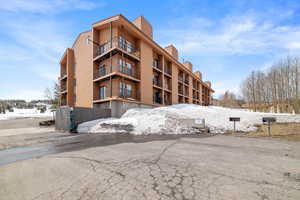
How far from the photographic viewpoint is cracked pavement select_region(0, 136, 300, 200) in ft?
7.80

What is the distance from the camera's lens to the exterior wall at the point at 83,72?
62.6 ft

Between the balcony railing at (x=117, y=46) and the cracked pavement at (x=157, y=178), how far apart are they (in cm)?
1481

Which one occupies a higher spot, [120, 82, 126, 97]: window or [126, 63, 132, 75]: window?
[126, 63, 132, 75]: window

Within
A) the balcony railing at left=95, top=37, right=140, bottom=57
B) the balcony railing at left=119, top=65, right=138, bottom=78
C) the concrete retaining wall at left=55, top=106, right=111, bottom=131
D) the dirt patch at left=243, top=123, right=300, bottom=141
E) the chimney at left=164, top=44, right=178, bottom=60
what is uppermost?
the chimney at left=164, top=44, right=178, bottom=60

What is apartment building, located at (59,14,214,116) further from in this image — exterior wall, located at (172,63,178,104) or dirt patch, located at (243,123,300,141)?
dirt patch, located at (243,123,300,141)

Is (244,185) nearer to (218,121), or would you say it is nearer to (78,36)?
(218,121)

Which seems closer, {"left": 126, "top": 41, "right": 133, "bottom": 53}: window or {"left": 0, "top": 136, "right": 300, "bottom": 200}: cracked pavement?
{"left": 0, "top": 136, "right": 300, "bottom": 200}: cracked pavement

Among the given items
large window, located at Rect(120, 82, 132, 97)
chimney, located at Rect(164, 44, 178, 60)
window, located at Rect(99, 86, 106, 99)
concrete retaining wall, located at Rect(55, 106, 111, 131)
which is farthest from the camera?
chimney, located at Rect(164, 44, 178, 60)

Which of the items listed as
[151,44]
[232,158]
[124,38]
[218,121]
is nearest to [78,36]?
[124,38]

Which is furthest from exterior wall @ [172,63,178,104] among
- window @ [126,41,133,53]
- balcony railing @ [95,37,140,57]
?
window @ [126,41,133,53]

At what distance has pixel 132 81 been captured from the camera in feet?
61.6

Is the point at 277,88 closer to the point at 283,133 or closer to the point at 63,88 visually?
the point at 283,133

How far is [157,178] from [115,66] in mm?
15626

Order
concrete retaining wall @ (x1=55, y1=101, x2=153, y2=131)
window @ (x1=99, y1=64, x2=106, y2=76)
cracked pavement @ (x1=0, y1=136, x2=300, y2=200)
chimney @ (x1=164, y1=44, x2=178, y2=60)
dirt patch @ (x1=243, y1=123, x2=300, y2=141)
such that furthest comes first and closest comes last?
chimney @ (x1=164, y1=44, x2=178, y2=60)
window @ (x1=99, y1=64, x2=106, y2=76)
concrete retaining wall @ (x1=55, y1=101, x2=153, y2=131)
dirt patch @ (x1=243, y1=123, x2=300, y2=141)
cracked pavement @ (x1=0, y1=136, x2=300, y2=200)
